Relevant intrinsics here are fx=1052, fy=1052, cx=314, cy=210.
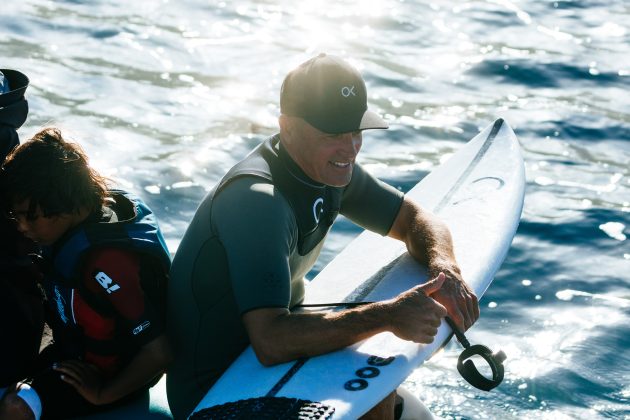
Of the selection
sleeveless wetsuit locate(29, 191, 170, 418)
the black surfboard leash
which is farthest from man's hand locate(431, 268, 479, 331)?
sleeveless wetsuit locate(29, 191, 170, 418)

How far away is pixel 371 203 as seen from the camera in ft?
14.3

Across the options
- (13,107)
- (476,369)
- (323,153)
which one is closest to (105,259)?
(13,107)

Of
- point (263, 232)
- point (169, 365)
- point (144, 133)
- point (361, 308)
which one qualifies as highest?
point (263, 232)

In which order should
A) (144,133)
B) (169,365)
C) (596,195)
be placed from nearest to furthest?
(169,365), (596,195), (144,133)

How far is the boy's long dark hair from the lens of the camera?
3.36 meters

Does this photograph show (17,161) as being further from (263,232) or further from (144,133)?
(144,133)

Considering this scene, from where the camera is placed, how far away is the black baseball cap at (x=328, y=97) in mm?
3697

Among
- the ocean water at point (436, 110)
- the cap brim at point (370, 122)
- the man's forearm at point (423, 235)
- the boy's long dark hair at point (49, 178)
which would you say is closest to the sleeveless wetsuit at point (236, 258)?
the cap brim at point (370, 122)

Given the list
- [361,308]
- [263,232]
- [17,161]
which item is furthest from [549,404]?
[17,161]

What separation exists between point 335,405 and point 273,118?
5.67 metres

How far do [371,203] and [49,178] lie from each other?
1.46m

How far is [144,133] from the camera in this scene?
855cm

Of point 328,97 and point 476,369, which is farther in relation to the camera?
point 328,97

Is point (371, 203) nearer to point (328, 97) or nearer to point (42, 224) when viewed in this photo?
point (328, 97)
